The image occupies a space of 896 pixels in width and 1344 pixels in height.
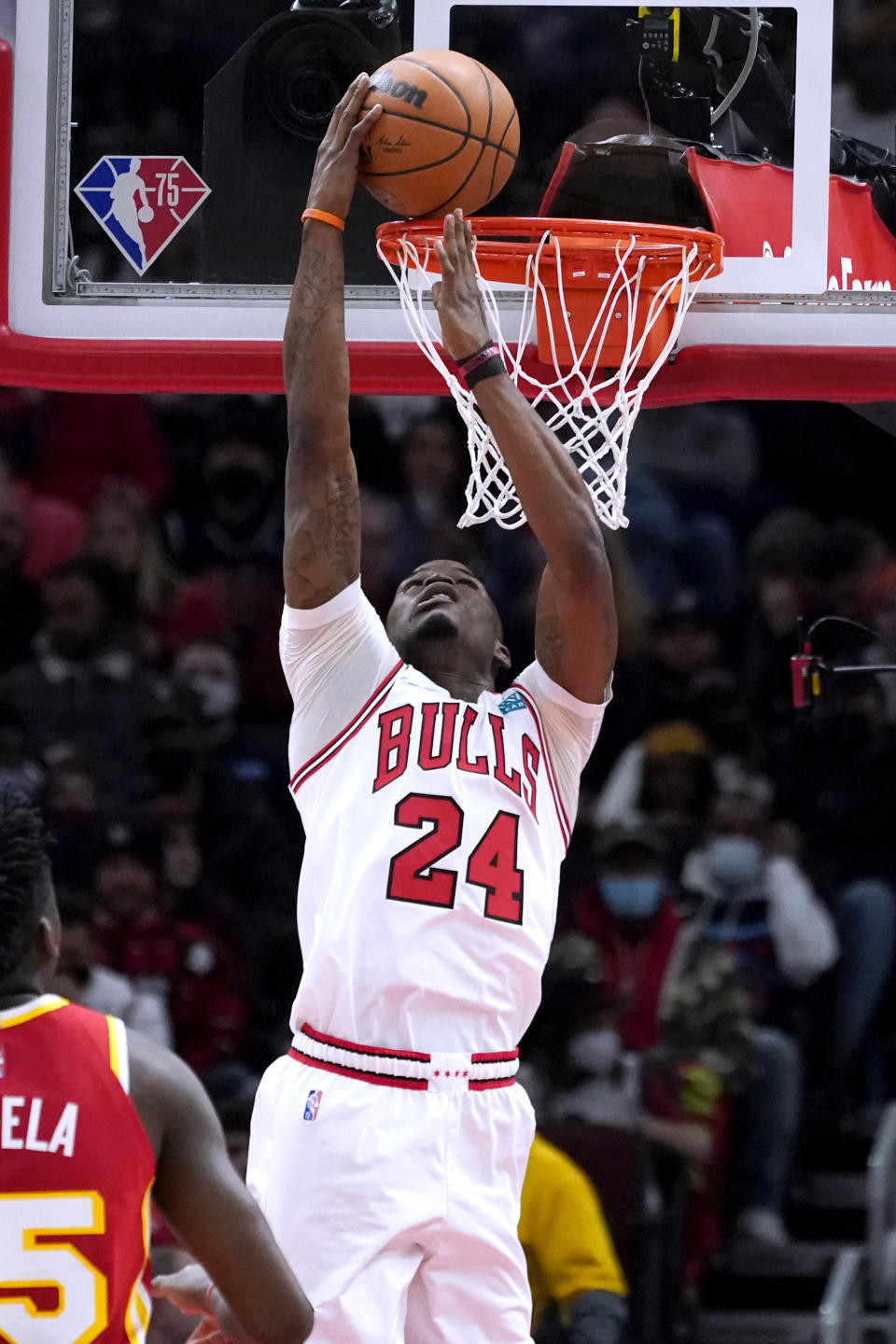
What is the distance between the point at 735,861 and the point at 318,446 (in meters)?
3.40

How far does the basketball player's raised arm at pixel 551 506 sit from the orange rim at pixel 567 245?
28 centimetres

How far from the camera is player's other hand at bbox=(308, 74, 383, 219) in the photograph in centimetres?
367

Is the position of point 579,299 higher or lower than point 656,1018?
higher

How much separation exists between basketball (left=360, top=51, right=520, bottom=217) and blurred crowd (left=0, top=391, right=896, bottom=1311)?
3095 millimetres

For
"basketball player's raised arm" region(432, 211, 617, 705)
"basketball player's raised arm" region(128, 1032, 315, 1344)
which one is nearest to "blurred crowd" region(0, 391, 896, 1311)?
"basketball player's raised arm" region(432, 211, 617, 705)

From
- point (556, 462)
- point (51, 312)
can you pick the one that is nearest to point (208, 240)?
point (51, 312)

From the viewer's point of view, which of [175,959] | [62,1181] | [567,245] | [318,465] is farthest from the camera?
[175,959]

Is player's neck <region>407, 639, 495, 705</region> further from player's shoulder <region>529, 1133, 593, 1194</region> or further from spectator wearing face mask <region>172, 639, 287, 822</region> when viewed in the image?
spectator wearing face mask <region>172, 639, 287, 822</region>

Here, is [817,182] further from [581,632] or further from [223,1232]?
[223,1232]

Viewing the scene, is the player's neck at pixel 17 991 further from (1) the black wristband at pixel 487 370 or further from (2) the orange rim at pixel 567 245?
(2) the orange rim at pixel 567 245

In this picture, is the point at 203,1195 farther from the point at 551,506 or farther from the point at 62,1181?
the point at 551,506

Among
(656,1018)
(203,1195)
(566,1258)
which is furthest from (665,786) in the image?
(203,1195)

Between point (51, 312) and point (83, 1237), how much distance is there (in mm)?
2775

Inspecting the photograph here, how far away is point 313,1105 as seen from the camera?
336cm
